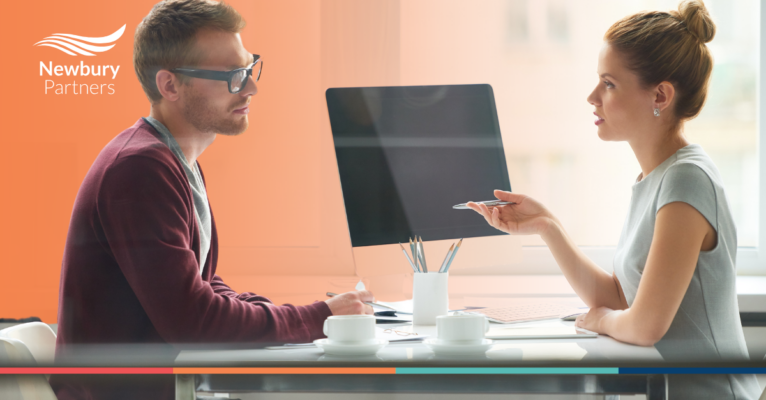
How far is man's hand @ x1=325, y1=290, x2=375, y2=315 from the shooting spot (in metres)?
1.06

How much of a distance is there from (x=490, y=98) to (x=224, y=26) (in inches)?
18.6

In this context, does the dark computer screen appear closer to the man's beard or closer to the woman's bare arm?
the man's beard

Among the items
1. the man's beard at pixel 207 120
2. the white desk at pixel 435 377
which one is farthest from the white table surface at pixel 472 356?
the man's beard at pixel 207 120

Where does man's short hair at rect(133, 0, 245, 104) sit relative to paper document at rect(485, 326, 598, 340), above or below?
above

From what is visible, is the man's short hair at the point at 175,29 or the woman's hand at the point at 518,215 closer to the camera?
the man's short hair at the point at 175,29

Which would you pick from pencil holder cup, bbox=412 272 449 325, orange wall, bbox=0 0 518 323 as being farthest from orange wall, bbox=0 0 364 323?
pencil holder cup, bbox=412 272 449 325

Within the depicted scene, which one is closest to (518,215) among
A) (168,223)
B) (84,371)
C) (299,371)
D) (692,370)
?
(692,370)

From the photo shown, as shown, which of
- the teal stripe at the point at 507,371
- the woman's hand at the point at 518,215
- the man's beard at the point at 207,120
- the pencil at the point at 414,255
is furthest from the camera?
the pencil at the point at 414,255

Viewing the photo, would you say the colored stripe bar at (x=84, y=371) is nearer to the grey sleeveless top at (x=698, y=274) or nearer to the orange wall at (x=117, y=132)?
the orange wall at (x=117, y=132)

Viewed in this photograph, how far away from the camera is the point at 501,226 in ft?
4.15

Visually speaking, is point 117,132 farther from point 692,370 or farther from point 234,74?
point 692,370

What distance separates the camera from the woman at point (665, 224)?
3.30 feet

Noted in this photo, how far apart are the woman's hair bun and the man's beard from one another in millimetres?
765

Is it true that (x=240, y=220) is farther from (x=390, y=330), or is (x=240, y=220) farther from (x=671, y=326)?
(x=671, y=326)
